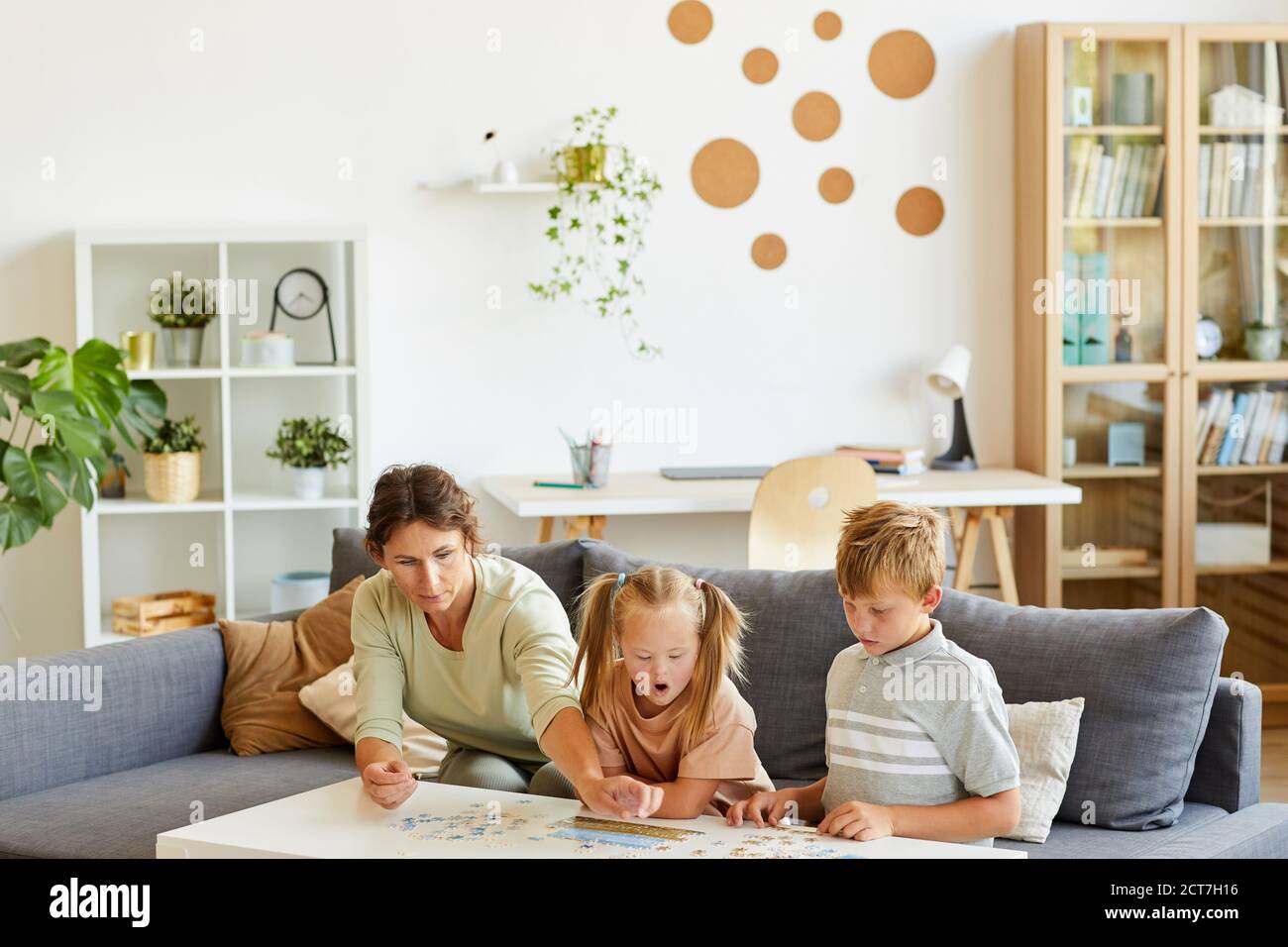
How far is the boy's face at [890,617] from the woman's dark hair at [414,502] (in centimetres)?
57

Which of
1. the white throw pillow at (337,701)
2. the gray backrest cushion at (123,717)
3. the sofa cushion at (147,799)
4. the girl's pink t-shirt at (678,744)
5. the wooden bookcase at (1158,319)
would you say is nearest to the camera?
the girl's pink t-shirt at (678,744)

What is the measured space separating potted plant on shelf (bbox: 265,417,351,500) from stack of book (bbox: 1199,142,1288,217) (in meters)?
→ 2.64

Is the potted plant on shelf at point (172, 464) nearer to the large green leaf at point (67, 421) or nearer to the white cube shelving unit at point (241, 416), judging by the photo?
the white cube shelving unit at point (241, 416)

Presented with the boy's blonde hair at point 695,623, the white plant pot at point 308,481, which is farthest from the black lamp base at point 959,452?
the boy's blonde hair at point 695,623

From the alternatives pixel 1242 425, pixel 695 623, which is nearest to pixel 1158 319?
pixel 1242 425

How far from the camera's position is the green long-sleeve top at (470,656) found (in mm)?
2135

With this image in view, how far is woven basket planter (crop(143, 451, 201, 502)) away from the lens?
4.06m

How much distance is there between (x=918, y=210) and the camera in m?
4.60

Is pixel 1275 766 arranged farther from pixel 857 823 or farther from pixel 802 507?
pixel 857 823

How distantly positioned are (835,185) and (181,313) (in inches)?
78.3

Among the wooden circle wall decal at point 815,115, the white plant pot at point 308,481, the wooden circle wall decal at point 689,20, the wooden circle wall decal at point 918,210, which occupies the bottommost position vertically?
the white plant pot at point 308,481

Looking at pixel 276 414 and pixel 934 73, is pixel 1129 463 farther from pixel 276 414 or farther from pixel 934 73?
pixel 276 414

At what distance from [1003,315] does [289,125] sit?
2.26 meters

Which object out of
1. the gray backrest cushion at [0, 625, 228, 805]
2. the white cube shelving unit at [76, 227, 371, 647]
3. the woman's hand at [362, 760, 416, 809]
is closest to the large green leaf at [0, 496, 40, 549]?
the white cube shelving unit at [76, 227, 371, 647]
